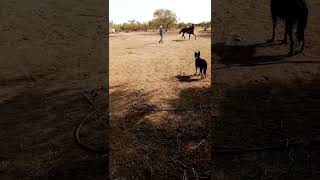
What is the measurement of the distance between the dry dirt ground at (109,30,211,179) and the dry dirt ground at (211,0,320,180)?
1.14ft

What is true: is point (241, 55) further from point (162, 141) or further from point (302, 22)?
point (162, 141)

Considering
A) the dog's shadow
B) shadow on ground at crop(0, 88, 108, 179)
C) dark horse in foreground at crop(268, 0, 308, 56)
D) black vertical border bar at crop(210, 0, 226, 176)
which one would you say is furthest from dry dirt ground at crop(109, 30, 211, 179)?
dark horse in foreground at crop(268, 0, 308, 56)

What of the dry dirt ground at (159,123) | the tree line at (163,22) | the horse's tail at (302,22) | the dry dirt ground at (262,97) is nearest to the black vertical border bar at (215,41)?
the dry dirt ground at (262,97)

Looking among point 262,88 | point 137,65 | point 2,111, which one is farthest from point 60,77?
point 137,65

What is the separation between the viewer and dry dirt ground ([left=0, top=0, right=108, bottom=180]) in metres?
4.41

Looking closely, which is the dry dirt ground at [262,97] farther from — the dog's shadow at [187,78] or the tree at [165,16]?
the tree at [165,16]

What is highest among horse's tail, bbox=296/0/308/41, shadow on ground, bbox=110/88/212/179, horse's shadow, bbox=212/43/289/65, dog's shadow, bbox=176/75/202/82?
horse's tail, bbox=296/0/308/41

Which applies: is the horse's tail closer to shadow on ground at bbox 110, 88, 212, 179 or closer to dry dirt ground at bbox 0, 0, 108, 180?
shadow on ground at bbox 110, 88, 212, 179

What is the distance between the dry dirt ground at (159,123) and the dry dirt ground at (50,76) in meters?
0.33

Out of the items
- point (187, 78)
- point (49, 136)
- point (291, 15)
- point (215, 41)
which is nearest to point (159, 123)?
point (49, 136)

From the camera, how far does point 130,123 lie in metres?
5.45

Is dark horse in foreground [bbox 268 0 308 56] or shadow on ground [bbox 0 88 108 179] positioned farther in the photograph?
dark horse in foreground [bbox 268 0 308 56]

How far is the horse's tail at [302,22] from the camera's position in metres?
5.07

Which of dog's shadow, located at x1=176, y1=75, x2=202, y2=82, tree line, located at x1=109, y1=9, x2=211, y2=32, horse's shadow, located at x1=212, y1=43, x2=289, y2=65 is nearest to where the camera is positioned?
horse's shadow, located at x1=212, y1=43, x2=289, y2=65
